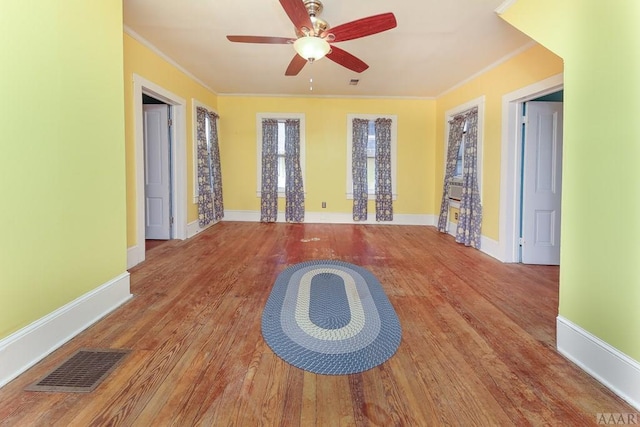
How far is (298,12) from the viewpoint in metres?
2.22

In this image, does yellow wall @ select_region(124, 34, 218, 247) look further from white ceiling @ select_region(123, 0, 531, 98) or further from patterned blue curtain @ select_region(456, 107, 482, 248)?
patterned blue curtain @ select_region(456, 107, 482, 248)

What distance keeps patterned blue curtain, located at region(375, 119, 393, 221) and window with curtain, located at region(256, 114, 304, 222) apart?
5.07ft

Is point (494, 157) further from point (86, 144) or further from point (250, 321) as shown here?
point (86, 144)

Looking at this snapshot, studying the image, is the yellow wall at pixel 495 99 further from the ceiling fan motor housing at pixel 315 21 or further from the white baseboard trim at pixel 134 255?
the white baseboard trim at pixel 134 255

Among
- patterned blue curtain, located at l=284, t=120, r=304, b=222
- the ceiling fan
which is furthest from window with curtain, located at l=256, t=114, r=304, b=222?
the ceiling fan

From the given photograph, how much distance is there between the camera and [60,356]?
1830 millimetres

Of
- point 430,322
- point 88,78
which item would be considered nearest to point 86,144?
point 88,78

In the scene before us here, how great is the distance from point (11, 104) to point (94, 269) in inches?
46.4

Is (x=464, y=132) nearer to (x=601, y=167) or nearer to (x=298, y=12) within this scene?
(x=601, y=167)

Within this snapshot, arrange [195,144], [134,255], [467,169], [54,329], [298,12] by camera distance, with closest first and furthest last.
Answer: [54,329], [298,12], [134,255], [467,169], [195,144]

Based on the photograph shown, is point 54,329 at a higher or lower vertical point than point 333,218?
lower

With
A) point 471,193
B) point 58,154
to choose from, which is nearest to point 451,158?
point 471,193

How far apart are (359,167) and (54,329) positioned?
537cm

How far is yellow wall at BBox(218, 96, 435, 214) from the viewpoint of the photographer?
20.8 ft
